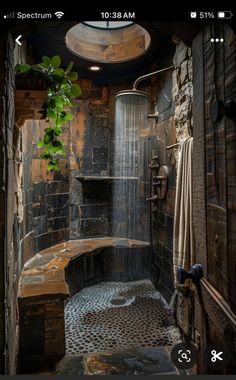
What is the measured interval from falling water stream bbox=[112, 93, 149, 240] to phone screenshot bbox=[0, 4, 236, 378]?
0.03 m

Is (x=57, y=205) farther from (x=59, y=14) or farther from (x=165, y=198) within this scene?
(x=59, y=14)

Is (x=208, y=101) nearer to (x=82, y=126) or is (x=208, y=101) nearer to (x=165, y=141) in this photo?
(x=165, y=141)

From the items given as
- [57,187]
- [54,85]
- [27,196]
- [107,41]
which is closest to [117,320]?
[27,196]

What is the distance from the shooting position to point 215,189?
150 cm

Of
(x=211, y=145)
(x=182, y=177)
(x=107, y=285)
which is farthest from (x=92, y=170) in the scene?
(x=211, y=145)

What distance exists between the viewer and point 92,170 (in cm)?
561

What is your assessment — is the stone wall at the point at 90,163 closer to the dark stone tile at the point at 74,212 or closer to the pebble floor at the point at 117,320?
the dark stone tile at the point at 74,212

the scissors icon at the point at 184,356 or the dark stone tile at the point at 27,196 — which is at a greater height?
the dark stone tile at the point at 27,196

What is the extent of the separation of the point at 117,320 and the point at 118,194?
2.67 m

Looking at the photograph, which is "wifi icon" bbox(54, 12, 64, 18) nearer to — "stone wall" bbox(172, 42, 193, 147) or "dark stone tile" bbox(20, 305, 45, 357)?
"stone wall" bbox(172, 42, 193, 147)

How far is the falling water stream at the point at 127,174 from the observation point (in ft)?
17.0

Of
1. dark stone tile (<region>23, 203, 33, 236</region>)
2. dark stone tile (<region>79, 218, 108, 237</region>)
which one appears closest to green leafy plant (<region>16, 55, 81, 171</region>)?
dark stone tile (<region>23, 203, 33, 236</region>)

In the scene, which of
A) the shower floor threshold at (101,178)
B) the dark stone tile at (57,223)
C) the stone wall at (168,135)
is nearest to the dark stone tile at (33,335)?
the stone wall at (168,135)

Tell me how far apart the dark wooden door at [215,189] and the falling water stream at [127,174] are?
3389mm
